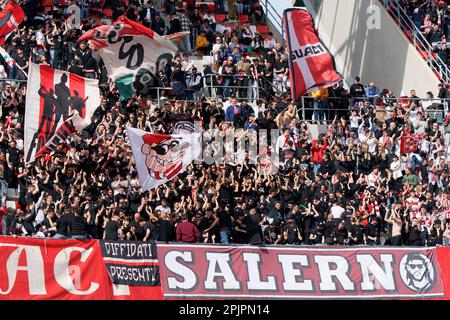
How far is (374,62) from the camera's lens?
143 feet

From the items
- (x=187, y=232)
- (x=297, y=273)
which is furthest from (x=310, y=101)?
(x=297, y=273)

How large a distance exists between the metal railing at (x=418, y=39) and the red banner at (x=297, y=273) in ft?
41.6

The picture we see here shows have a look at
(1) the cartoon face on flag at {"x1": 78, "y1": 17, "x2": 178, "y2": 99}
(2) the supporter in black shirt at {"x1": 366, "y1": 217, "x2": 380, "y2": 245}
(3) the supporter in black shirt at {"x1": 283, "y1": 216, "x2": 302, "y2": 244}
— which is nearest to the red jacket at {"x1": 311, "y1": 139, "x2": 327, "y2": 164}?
(2) the supporter in black shirt at {"x1": 366, "y1": 217, "x2": 380, "y2": 245}

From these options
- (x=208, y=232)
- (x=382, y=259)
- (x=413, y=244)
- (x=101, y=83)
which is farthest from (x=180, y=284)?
(x=101, y=83)

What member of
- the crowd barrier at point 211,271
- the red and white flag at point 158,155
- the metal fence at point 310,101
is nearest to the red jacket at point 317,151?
the metal fence at point 310,101

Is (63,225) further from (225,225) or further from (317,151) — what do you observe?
(317,151)

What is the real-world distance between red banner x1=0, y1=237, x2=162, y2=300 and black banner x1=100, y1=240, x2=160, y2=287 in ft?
0.40

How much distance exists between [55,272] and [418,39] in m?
18.6

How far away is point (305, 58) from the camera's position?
38.0m

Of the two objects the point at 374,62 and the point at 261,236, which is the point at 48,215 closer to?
the point at 261,236

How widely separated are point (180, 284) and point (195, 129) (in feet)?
20.9

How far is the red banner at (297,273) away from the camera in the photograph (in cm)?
2852

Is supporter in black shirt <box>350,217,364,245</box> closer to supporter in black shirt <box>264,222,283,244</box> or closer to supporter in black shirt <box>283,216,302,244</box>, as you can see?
supporter in black shirt <box>283,216,302,244</box>
